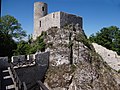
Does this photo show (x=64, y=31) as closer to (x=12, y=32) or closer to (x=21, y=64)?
(x=12, y=32)

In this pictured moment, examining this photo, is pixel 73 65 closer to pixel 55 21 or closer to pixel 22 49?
pixel 22 49

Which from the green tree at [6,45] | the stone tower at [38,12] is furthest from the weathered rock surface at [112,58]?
the green tree at [6,45]

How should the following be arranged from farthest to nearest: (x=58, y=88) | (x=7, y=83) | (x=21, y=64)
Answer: (x=58, y=88), (x=21, y=64), (x=7, y=83)

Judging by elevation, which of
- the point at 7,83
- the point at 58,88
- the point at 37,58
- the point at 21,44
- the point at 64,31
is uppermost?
the point at 64,31

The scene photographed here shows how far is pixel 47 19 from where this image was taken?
20.1m

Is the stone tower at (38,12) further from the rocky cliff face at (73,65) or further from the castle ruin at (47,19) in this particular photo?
the rocky cliff face at (73,65)

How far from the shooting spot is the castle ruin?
19.5 meters

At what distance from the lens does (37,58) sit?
45.8ft

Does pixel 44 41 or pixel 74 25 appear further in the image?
pixel 74 25

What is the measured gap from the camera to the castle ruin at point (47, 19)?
19.5 m

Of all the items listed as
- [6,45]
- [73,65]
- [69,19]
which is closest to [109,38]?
[69,19]

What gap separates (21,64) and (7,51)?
574 centimetres

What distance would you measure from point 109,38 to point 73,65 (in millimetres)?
16790

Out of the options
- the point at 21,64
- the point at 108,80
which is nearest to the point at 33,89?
the point at 21,64
